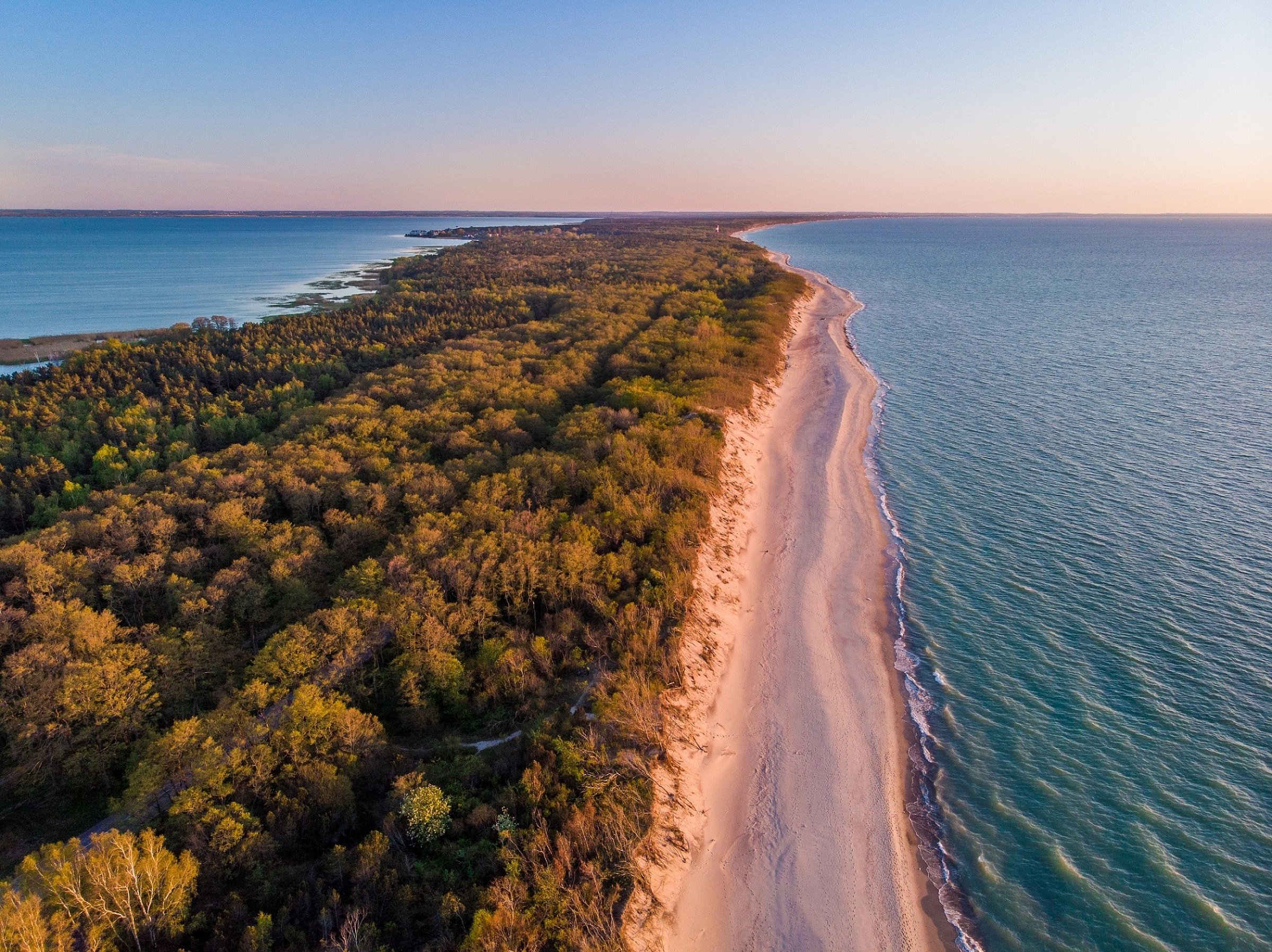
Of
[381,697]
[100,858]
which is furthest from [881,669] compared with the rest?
[100,858]

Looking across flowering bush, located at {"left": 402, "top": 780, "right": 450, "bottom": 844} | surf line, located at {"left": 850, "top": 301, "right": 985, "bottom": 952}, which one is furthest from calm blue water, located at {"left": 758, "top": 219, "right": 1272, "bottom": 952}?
flowering bush, located at {"left": 402, "top": 780, "right": 450, "bottom": 844}

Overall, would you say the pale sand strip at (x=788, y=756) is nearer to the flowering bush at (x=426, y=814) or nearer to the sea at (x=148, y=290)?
the flowering bush at (x=426, y=814)

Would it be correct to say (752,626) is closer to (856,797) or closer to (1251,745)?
(856,797)

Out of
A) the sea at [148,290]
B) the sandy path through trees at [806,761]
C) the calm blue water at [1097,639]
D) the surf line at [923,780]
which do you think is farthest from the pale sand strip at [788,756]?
the sea at [148,290]

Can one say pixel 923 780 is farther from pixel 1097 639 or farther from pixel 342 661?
pixel 342 661

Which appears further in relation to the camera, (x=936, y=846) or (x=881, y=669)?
(x=881, y=669)

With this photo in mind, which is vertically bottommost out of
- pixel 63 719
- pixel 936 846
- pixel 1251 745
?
pixel 936 846

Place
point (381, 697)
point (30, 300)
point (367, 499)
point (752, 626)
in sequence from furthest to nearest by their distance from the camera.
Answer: point (30, 300) < point (367, 499) < point (752, 626) < point (381, 697)
